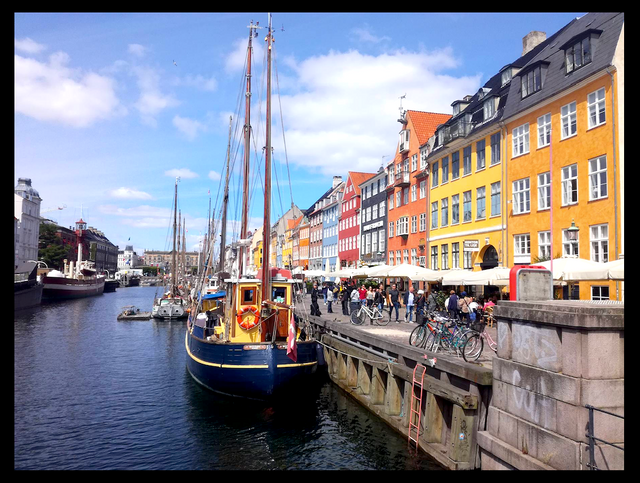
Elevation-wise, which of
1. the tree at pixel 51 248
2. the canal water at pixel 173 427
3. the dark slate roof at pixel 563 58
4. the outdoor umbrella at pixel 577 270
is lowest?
the canal water at pixel 173 427

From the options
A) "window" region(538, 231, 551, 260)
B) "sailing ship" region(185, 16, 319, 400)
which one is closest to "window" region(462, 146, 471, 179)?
"window" region(538, 231, 551, 260)

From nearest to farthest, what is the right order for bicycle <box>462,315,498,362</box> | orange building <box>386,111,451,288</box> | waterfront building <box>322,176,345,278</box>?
bicycle <box>462,315,498,362</box> → orange building <box>386,111,451,288</box> → waterfront building <box>322,176,345,278</box>

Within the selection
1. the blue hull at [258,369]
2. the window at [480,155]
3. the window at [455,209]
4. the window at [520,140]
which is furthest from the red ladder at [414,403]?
the window at [455,209]

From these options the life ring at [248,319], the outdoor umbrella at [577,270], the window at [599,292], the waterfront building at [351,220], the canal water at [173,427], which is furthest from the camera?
the waterfront building at [351,220]

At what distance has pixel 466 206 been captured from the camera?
34906mm

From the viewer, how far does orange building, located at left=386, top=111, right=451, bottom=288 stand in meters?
42.5

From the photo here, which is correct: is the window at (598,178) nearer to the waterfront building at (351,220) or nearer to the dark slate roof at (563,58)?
the dark slate roof at (563,58)

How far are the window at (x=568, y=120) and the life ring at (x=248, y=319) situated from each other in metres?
18.0

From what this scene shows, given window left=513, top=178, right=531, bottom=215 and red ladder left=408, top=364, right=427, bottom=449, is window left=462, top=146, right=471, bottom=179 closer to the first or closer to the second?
window left=513, top=178, right=531, bottom=215

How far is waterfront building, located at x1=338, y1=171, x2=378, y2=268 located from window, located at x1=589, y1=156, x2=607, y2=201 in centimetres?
3596

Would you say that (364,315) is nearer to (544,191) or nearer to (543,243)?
(543,243)

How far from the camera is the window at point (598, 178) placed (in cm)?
2305

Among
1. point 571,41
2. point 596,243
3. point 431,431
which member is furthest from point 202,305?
point 571,41

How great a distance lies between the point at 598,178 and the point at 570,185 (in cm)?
185
